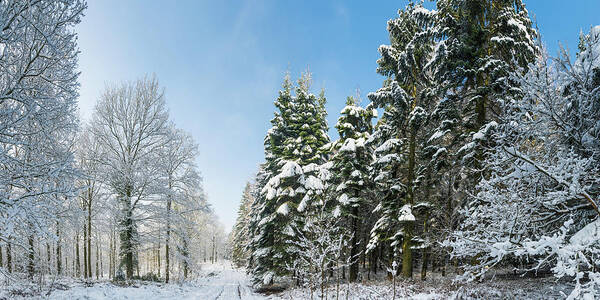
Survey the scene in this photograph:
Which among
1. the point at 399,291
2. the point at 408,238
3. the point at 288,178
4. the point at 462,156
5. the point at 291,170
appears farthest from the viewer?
the point at 288,178

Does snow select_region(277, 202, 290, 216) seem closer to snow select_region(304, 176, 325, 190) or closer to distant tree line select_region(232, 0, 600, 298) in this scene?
distant tree line select_region(232, 0, 600, 298)

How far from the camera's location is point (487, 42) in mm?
10234

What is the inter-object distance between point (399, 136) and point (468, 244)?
32.2ft

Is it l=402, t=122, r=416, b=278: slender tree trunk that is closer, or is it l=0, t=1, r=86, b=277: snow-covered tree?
l=0, t=1, r=86, b=277: snow-covered tree

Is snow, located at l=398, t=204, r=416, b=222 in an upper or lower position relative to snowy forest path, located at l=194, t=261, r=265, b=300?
upper

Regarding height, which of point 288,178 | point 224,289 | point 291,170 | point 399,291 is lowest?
point 224,289

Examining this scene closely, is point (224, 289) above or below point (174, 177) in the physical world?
below

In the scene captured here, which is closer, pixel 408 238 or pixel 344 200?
pixel 408 238

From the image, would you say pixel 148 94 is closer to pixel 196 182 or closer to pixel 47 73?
pixel 196 182

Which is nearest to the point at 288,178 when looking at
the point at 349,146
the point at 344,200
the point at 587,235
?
the point at 344,200

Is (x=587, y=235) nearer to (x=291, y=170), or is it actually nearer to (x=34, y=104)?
(x=34, y=104)

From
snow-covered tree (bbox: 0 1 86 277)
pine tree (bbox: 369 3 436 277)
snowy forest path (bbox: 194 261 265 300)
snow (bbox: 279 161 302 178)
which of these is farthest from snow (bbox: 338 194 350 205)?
snow-covered tree (bbox: 0 1 86 277)

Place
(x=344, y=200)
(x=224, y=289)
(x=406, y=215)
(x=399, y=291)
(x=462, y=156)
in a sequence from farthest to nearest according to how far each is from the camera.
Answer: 1. (x=224, y=289)
2. (x=344, y=200)
3. (x=406, y=215)
4. (x=399, y=291)
5. (x=462, y=156)

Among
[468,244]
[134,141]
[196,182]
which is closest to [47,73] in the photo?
[134,141]
